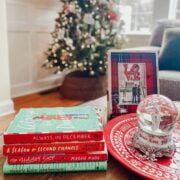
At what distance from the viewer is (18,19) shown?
2.42 m

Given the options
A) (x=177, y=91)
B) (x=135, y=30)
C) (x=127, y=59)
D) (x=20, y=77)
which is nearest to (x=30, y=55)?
(x=20, y=77)

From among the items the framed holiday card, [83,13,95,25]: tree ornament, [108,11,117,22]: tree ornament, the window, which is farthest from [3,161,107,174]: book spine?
the window

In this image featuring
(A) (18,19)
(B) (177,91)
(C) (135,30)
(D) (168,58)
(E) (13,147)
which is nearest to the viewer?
(E) (13,147)

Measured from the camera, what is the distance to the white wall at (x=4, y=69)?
191 centimetres

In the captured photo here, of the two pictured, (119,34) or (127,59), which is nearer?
(127,59)

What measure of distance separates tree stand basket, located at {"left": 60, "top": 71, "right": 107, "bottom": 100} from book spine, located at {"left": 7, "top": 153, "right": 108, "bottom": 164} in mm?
1943

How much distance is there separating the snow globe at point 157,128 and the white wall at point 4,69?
5.29 ft

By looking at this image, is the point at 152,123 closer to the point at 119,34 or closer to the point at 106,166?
the point at 106,166

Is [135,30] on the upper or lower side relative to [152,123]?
upper

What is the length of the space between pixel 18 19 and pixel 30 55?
39cm

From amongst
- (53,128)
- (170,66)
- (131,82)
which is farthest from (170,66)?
(53,128)

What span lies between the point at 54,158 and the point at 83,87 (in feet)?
6.41

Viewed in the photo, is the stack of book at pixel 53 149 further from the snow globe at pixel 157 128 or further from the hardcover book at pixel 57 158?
the snow globe at pixel 157 128

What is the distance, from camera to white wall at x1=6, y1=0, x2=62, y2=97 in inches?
94.9
